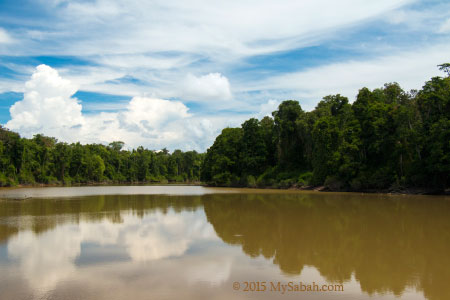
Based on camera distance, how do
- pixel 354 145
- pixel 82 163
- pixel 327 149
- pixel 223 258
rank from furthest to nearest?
pixel 82 163, pixel 327 149, pixel 354 145, pixel 223 258

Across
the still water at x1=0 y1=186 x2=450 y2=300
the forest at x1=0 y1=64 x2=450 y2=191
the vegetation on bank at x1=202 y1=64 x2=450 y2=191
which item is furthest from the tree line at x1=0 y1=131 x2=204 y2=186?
the still water at x1=0 y1=186 x2=450 y2=300

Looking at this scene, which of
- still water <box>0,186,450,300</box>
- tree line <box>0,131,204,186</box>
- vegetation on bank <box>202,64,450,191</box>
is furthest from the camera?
tree line <box>0,131,204,186</box>

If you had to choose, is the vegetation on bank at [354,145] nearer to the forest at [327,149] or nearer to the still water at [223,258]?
the forest at [327,149]

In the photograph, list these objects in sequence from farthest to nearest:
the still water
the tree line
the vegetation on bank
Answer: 1. the tree line
2. the vegetation on bank
3. the still water

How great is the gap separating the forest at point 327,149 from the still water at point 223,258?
25117 millimetres

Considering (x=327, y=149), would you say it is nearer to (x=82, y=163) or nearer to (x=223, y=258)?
(x=223, y=258)

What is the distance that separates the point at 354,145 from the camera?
48.7 metres

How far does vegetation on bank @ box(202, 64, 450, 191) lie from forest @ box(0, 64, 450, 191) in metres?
0.11

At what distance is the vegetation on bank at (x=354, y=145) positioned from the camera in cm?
4075

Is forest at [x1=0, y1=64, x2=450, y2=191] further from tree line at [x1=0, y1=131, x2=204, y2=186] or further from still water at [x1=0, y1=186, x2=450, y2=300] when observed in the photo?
still water at [x1=0, y1=186, x2=450, y2=300]

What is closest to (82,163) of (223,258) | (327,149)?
(327,149)

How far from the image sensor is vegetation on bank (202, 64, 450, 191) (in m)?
40.8

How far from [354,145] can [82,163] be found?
282 ft

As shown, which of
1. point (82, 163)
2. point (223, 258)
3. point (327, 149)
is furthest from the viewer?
point (82, 163)
